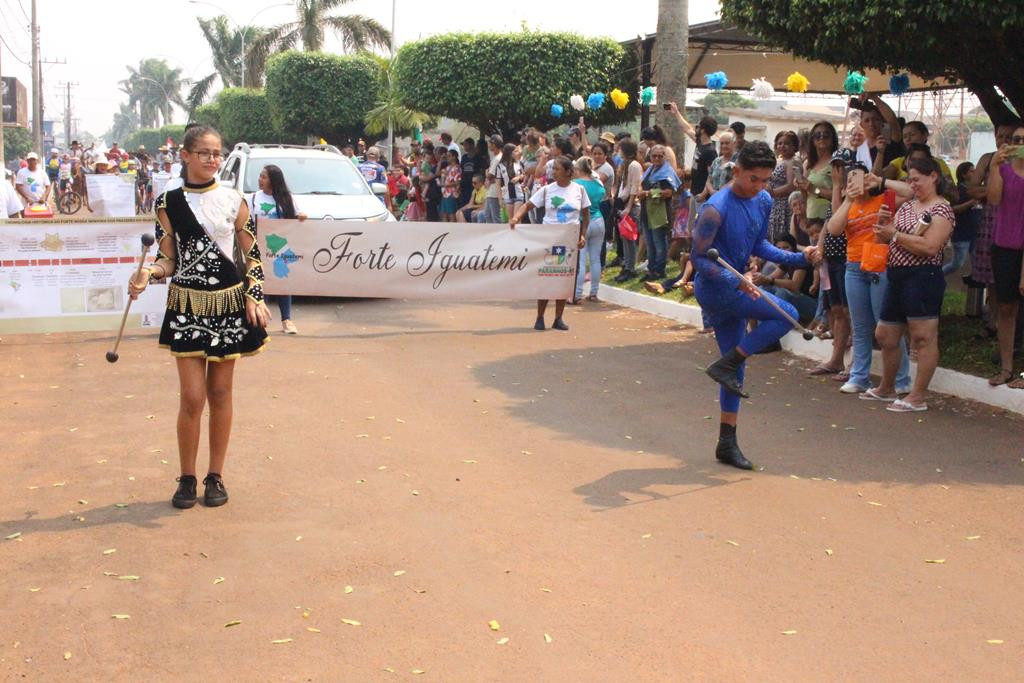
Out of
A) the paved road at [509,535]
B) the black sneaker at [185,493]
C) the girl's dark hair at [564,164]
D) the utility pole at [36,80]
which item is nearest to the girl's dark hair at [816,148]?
the paved road at [509,535]

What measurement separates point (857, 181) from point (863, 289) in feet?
3.06

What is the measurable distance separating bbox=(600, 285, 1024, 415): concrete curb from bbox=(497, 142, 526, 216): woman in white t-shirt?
241cm

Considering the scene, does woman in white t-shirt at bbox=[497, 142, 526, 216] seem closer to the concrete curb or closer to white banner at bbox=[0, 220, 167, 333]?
the concrete curb

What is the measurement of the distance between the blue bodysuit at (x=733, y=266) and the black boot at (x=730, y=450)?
128mm

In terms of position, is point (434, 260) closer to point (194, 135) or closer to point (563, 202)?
point (563, 202)

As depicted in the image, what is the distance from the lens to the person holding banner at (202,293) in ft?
20.5

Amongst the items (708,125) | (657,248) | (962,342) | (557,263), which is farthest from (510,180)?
(962,342)

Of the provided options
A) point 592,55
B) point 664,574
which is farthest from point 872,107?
point 592,55

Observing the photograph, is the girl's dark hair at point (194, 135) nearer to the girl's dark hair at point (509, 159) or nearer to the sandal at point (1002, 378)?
the sandal at point (1002, 378)

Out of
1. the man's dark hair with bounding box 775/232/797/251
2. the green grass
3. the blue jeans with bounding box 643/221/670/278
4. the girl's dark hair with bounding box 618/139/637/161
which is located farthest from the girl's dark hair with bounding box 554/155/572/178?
the green grass

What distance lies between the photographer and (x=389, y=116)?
3988 centimetres

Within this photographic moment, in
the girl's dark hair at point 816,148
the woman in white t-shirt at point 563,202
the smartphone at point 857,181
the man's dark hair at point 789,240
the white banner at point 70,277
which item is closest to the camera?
the smartphone at point 857,181

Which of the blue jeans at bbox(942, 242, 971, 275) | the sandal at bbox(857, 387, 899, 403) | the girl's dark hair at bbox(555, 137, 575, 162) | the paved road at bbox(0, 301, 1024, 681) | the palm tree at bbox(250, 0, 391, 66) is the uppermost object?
the palm tree at bbox(250, 0, 391, 66)

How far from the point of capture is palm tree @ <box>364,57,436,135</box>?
3959 centimetres
